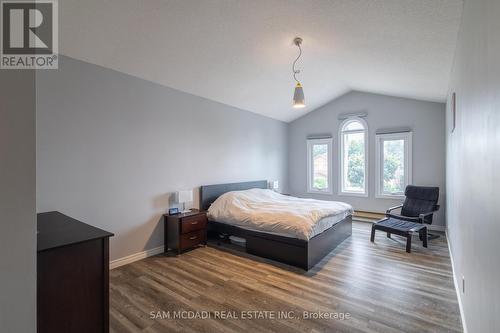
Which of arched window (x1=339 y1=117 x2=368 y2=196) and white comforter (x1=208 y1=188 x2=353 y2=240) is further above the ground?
arched window (x1=339 y1=117 x2=368 y2=196)

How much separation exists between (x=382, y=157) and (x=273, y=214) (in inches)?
136

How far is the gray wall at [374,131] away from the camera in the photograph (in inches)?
193

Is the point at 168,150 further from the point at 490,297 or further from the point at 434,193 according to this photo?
the point at 434,193

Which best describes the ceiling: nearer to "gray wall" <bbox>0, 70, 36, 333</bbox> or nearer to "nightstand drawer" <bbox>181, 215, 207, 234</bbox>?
"gray wall" <bbox>0, 70, 36, 333</bbox>

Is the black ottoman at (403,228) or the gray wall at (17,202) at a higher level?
the gray wall at (17,202)

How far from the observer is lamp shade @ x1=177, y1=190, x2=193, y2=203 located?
12.6 ft

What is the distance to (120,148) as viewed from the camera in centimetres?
330

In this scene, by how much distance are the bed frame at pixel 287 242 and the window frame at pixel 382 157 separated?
1598 mm

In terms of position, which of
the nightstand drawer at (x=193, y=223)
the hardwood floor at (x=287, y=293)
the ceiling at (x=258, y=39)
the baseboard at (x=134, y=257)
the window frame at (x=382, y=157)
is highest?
the ceiling at (x=258, y=39)

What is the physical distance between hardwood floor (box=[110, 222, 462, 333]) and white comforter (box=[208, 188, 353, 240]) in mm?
472

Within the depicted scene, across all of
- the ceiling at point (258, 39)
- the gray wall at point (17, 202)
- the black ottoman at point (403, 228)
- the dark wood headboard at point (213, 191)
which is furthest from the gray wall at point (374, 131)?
the gray wall at point (17, 202)

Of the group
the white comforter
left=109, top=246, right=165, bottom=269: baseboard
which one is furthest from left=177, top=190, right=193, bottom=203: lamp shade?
left=109, top=246, right=165, bottom=269: baseboard

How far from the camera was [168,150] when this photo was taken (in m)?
3.87

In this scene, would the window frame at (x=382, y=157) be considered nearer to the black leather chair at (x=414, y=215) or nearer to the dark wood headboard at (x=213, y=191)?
the black leather chair at (x=414, y=215)
